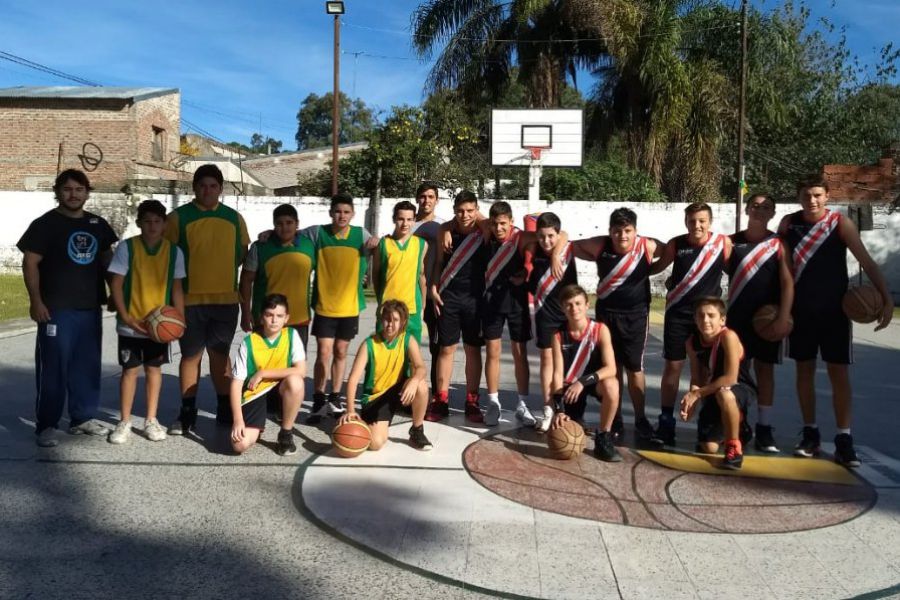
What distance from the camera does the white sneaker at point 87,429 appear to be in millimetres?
5719

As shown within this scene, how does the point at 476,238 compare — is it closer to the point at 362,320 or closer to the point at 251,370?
the point at 251,370

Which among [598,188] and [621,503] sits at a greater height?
[598,188]

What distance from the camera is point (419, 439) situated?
5.59 m

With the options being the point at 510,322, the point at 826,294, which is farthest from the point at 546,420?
the point at 826,294

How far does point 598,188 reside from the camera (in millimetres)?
22469

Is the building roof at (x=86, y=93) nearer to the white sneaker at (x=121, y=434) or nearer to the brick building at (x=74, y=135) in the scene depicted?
the brick building at (x=74, y=135)

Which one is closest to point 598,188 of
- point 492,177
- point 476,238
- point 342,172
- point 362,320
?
point 492,177

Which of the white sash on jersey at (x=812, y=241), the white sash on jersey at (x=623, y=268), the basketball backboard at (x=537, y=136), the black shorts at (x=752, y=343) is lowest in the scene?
the black shorts at (x=752, y=343)

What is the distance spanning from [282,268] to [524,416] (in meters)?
2.19

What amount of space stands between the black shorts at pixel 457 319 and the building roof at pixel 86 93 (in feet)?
93.2

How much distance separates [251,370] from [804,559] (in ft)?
11.4

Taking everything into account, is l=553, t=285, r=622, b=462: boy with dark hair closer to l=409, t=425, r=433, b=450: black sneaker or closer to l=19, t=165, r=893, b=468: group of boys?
l=19, t=165, r=893, b=468: group of boys

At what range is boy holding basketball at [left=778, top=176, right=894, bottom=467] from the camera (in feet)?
17.7

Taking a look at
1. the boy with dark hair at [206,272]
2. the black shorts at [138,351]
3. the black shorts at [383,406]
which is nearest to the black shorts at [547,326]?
the black shorts at [383,406]
